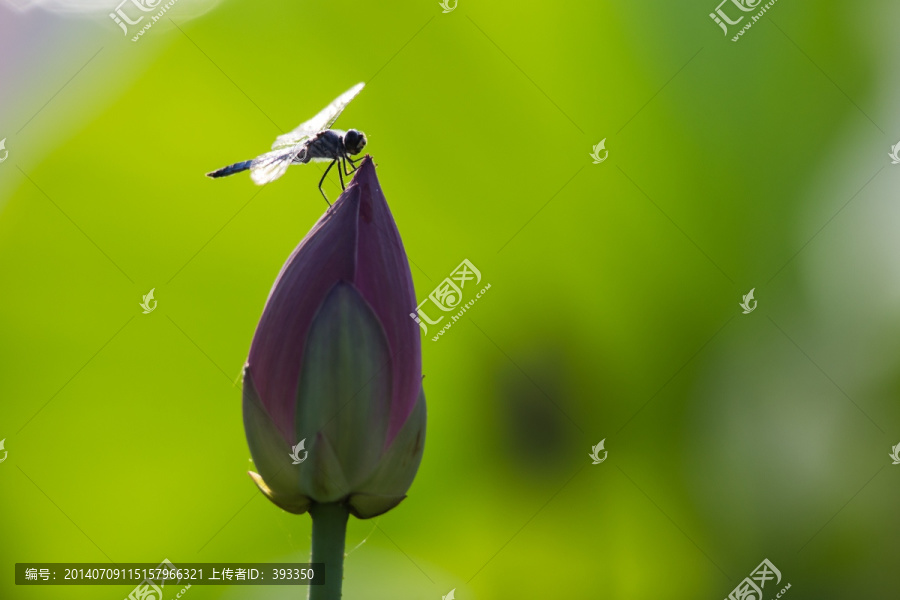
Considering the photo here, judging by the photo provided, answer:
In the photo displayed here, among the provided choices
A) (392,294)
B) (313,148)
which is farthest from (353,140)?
(392,294)

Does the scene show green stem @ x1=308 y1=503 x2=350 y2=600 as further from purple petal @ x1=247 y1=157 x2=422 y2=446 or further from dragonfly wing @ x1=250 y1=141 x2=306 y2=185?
dragonfly wing @ x1=250 y1=141 x2=306 y2=185

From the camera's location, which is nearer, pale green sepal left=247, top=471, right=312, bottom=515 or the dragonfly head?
pale green sepal left=247, top=471, right=312, bottom=515

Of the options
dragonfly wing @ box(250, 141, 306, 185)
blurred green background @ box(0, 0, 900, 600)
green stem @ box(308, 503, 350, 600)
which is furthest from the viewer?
blurred green background @ box(0, 0, 900, 600)

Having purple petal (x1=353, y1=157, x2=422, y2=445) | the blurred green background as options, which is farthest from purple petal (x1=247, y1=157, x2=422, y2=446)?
the blurred green background

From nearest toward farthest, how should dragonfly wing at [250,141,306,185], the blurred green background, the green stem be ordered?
the green stem → dragonfly wing at [250,141,306,185] → the blurred green background

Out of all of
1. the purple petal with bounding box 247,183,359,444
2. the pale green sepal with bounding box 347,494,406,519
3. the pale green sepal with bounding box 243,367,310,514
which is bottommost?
the pale green sepal with bounding box 347,494,406,519

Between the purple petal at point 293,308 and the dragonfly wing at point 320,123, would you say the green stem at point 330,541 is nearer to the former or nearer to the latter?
the purple petal at point 293,308

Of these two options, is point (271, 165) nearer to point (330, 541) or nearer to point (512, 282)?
point (330, 541)
